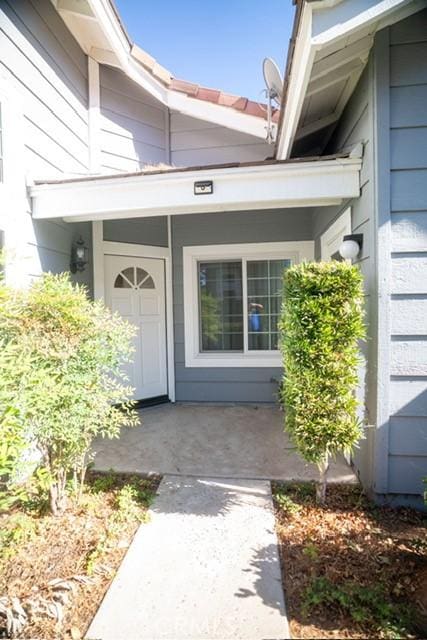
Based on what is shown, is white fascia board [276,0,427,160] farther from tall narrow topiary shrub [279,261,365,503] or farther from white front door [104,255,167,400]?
white front door [104,255,167,400]

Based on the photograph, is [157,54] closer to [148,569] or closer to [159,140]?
[159,140]

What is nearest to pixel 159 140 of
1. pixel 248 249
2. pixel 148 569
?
pixel 248 249

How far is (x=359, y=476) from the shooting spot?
2.90 meters

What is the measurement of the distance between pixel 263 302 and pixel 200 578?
12.7 ft

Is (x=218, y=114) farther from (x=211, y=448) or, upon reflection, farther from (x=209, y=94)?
(x=211, y=448)

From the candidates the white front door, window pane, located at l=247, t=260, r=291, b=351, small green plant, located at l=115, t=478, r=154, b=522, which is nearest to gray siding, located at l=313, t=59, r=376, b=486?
small green plant, located at l=115, t=478, r=154, b=522

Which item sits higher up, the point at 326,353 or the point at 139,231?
the point at 139,231

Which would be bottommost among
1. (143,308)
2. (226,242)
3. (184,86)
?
(143,308)

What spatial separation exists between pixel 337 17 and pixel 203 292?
12.0 ft

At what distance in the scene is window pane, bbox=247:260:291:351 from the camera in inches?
206

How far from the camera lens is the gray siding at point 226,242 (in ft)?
16.6

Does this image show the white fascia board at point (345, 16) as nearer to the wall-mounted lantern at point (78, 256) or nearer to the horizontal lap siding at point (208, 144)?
the wall-mounted lantern at point (78, 256)

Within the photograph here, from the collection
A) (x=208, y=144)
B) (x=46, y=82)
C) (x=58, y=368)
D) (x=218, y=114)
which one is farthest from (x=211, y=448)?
(x=218, y=114)

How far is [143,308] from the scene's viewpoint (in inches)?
199
